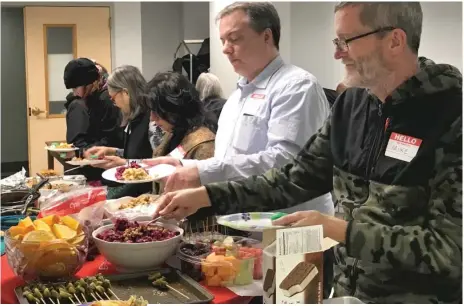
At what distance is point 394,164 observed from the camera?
4.15 ft

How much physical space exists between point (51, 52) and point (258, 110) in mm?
4534

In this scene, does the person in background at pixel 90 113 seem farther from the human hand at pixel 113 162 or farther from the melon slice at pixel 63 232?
the melon slice at pixel 63 232

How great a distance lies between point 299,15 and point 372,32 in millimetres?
3740

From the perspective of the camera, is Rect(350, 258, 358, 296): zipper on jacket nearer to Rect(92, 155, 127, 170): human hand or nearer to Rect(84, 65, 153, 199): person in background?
Rect(84, 65, 153, 199): person in background

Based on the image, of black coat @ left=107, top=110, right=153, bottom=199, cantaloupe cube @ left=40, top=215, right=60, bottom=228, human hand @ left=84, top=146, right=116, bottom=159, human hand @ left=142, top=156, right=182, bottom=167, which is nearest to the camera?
cantaloupe cube @ left=40, top=215, right=60, bottom=228

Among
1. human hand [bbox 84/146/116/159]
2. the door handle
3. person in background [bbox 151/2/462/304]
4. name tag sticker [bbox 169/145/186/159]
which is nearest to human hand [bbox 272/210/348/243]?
person in background [bbox 151/2/462/304]

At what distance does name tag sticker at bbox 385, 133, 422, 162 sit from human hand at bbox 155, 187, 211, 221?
1.78 feet

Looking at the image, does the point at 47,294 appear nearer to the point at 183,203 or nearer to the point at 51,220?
the point at 51,220

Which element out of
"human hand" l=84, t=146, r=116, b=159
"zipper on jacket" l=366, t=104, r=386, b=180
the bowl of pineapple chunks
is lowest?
the bowl of pineapple chunks

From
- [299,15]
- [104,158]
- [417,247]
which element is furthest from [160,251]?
[299,15]

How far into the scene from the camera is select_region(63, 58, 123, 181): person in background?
366cm

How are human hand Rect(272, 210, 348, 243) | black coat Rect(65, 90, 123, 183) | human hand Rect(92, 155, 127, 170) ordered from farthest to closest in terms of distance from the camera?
black coat Rect(65, 90, 123, 183) < human hand Rect(92, 155, 127, 170) < human hand Rect(272, 210, 348, 243)

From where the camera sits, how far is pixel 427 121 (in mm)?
1229

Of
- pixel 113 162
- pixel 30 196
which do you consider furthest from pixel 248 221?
pixel 113 162
